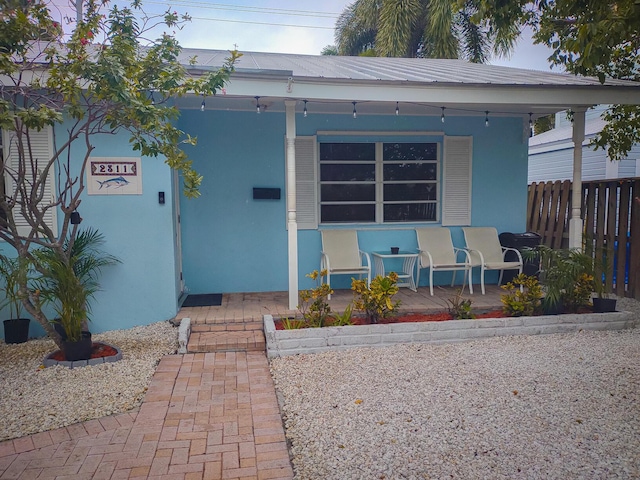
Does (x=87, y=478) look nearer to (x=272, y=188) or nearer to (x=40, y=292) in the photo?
(x=40, y=292)

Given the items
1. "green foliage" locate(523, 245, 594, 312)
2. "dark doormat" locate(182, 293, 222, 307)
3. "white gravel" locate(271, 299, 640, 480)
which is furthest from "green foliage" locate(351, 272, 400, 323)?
"dark doormat" locate(182, 293, 222, 307)

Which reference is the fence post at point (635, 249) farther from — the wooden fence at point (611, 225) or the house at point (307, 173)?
the house at point (307, 173)

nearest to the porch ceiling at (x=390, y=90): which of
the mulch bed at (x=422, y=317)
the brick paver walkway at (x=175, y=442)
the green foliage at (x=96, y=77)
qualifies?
the green foliage at (x=96, y=77)

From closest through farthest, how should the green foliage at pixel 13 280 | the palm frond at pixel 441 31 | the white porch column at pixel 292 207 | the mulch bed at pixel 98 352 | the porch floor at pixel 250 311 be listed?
1. the green foliage at pixel 13 280
2. the mulch bed at pixel 98 352
3. the porch floor at pixel 250 311
4. the white porch column at pixel 292 207
5. the palm frond at pixel 441 31

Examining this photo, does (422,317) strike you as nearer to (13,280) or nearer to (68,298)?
(68,298)

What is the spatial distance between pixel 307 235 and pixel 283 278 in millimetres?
688

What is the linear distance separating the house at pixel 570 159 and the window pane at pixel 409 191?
15.2 ft

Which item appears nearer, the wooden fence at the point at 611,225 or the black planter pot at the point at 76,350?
the black planter pot at the point at 76,350

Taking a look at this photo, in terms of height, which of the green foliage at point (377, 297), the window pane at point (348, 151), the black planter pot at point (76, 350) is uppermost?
the window pane at point (348, 151)

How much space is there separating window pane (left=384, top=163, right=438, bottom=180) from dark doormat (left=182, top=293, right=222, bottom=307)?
2915mm

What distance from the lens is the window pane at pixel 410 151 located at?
699 cm

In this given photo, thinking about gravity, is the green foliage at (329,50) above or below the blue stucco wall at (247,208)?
above

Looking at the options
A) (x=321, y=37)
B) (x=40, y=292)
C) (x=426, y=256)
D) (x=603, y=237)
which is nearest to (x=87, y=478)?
(x=40, y=292)

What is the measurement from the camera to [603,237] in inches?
285
